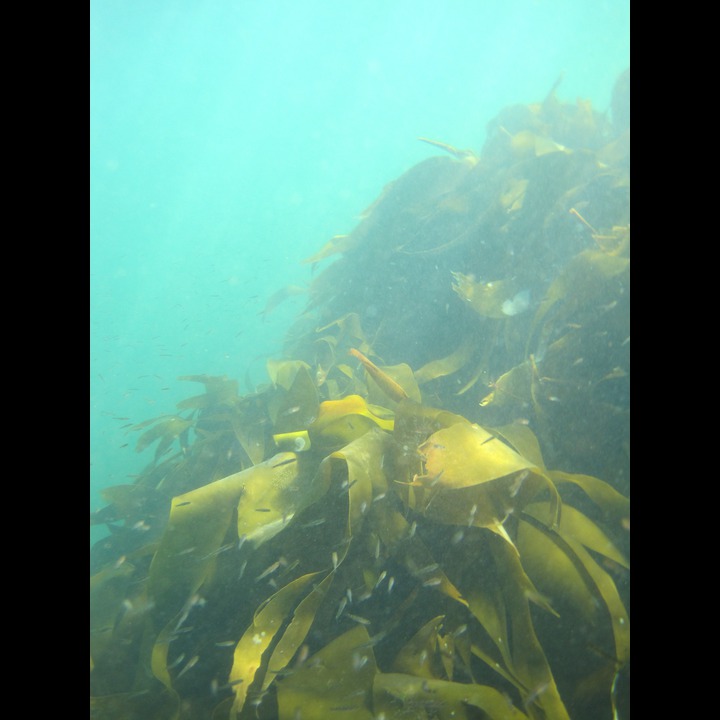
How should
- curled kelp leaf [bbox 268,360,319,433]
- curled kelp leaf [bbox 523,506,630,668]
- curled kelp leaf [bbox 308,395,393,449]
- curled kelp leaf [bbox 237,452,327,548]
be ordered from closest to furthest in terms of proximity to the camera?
curled kelp leaf [bbox 523,506,630,668] → curled kelp leaf [bbox 237,452,327,548] → curled kelp leaf [bbox 308,395,393,449] → curled kelp leaf [bbox 268,360,319,433]

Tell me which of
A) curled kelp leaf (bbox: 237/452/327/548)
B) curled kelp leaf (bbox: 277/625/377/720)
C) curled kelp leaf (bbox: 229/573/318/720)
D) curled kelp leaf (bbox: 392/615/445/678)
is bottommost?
curled kelp leaf (bbox: 392/615/445/678)

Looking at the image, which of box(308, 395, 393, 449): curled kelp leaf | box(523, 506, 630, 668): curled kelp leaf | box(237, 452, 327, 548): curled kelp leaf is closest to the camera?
box(523, 506, 630, 668): curled kelp leaf

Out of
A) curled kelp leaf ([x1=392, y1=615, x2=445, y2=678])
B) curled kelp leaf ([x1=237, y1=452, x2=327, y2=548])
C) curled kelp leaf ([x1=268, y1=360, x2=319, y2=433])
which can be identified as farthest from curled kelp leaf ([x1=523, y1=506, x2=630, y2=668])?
curled kelp leaf ([x1=268, y1=360, x2=319, y2=433])

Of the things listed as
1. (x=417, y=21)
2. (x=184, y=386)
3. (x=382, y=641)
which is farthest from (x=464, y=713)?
(x=417, y=21)

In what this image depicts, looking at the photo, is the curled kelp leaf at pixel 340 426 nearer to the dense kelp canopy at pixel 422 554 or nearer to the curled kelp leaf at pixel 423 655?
the dense kelp canopy at pixel 422 554

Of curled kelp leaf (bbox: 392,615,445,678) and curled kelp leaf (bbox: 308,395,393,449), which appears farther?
curled kelp leaf (bbox: 308,395,393,449)

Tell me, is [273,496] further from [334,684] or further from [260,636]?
[334,684]

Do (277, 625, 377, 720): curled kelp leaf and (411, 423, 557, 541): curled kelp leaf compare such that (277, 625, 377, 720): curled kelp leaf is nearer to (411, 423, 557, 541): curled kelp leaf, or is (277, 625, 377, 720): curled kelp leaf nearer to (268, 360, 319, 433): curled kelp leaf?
(411, 423, 557, 541): curled kelp leaf

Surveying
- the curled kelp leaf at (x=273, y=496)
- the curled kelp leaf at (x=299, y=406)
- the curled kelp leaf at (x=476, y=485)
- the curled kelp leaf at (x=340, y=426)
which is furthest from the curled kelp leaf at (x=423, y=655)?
the curled kelp leaf at (x=299, y=406)

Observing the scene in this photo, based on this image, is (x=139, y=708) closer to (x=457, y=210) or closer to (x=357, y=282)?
(x=357, y=282)

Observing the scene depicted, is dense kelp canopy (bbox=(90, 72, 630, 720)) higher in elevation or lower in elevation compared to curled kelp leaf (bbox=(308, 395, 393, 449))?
lower
